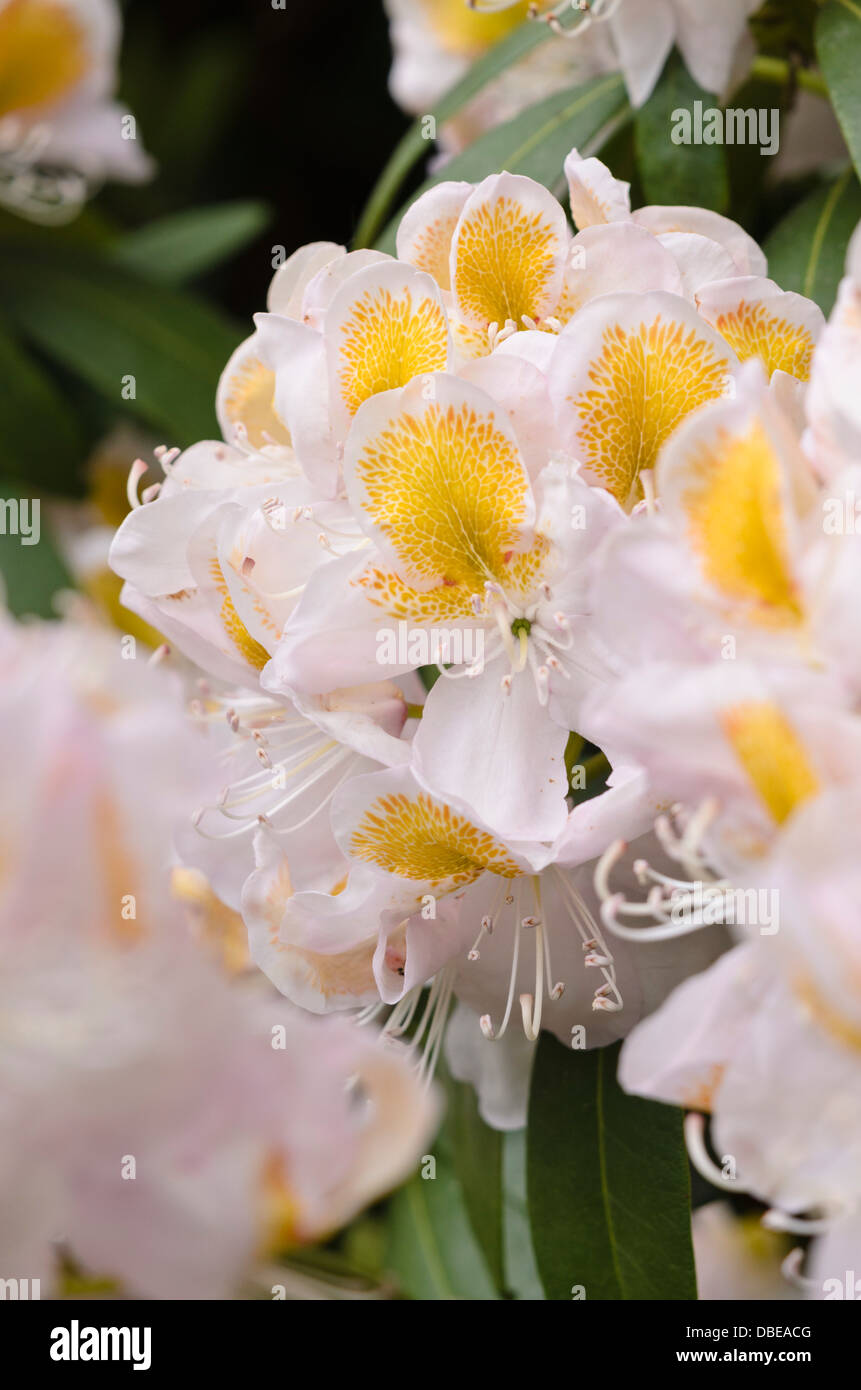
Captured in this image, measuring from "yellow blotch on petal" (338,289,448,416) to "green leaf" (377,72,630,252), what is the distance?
23cm

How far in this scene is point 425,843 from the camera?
441 millimetres

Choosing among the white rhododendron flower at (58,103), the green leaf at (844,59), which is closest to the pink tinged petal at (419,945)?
the green leaf at (844,59)

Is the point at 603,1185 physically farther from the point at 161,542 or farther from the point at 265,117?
the point at 265,117

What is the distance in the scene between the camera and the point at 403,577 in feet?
1.48

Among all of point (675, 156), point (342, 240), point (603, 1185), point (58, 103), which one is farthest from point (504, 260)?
point (342, 240)

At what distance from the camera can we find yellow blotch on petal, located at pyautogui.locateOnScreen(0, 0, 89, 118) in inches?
40.3

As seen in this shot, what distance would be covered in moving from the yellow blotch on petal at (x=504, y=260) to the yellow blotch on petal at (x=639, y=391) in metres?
0.06

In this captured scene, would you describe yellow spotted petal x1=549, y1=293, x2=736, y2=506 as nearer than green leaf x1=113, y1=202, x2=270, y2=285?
Yes

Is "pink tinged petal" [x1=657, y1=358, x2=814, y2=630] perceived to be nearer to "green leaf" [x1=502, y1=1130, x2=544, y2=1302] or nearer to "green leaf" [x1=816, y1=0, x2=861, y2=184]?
"green leaf" [x1=816, y1=0, x2=861, y2=184]

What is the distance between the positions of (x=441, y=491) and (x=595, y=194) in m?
0.12


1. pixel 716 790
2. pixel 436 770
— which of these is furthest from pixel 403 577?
pixel 716 790

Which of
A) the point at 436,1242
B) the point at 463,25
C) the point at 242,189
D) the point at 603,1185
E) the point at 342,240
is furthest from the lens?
the point at 242,189

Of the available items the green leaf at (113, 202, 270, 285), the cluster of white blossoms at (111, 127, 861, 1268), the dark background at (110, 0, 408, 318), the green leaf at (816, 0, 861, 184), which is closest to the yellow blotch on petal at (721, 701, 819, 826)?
the cluster of white blossoms at (111, 127, 861, 1268)

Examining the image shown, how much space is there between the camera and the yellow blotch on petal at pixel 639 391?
1.37 ft
